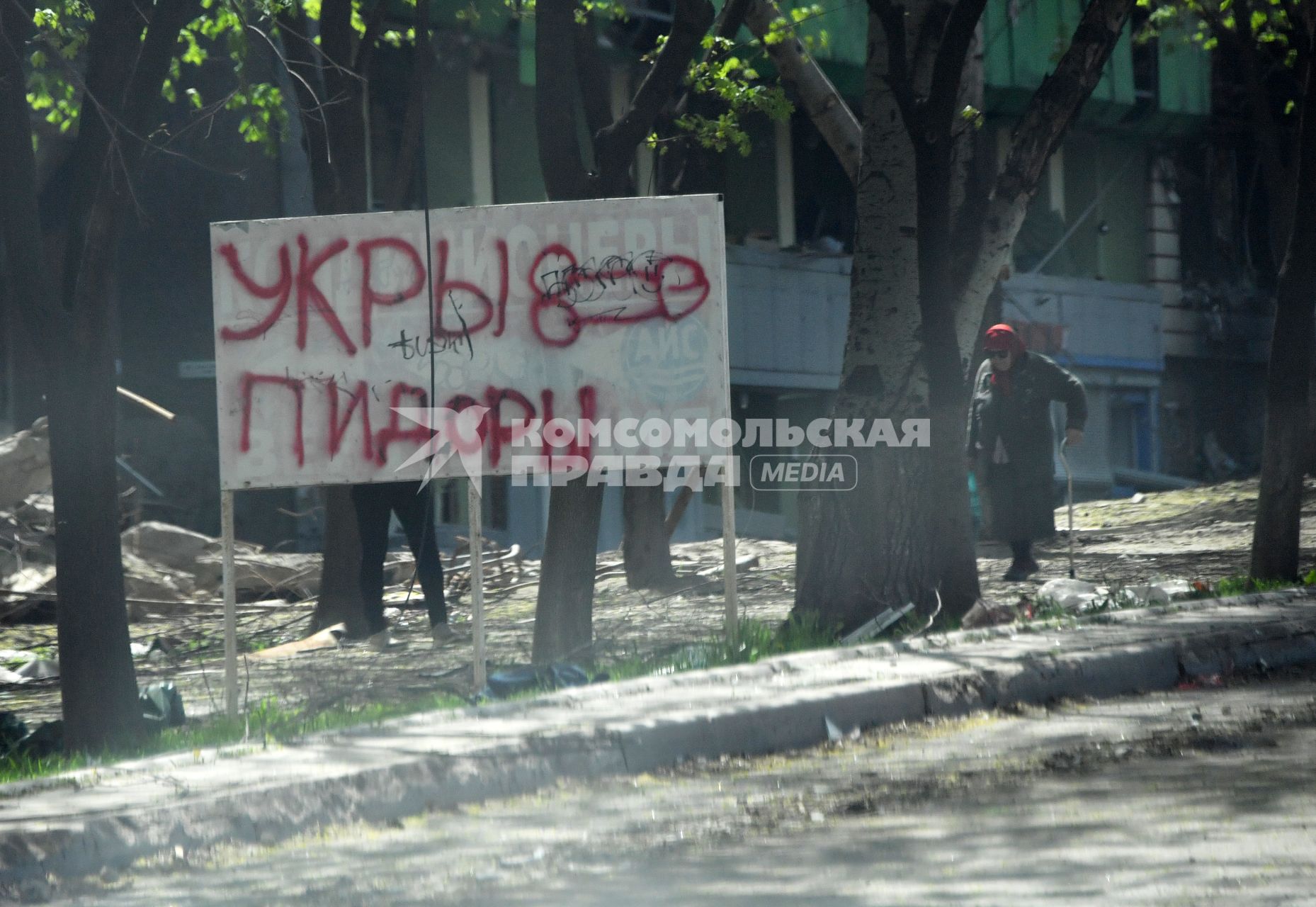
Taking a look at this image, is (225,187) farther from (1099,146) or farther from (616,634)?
(1099,146)

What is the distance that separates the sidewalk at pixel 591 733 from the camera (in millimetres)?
4949

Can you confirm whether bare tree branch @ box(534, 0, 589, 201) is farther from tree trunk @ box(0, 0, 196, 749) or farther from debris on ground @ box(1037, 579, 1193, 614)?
debris on ground @ box(1037, 579, 1193, 614)

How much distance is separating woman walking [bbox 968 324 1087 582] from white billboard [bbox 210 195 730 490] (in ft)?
16.1

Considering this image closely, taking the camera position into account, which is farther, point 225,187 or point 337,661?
point 225,187

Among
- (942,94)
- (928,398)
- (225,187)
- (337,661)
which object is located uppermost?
(225,187)

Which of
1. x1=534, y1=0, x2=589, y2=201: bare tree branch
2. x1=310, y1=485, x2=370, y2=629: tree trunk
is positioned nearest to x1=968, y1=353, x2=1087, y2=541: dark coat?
x1=534, y1=0, x2=589, y2=201: bare tree branch

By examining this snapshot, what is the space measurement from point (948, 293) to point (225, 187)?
44.4 ft

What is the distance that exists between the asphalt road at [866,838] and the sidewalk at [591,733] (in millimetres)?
119

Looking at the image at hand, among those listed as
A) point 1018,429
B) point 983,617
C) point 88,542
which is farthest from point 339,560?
point 1018,429

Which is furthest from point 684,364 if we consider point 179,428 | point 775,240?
point 775,240

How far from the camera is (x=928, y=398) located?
8.75 meters

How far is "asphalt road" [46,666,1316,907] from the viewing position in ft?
13.5

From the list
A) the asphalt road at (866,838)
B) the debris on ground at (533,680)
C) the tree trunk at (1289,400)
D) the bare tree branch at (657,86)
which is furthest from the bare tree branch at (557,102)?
the tree trunk at (1289,400)

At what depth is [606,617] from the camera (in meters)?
11.8
